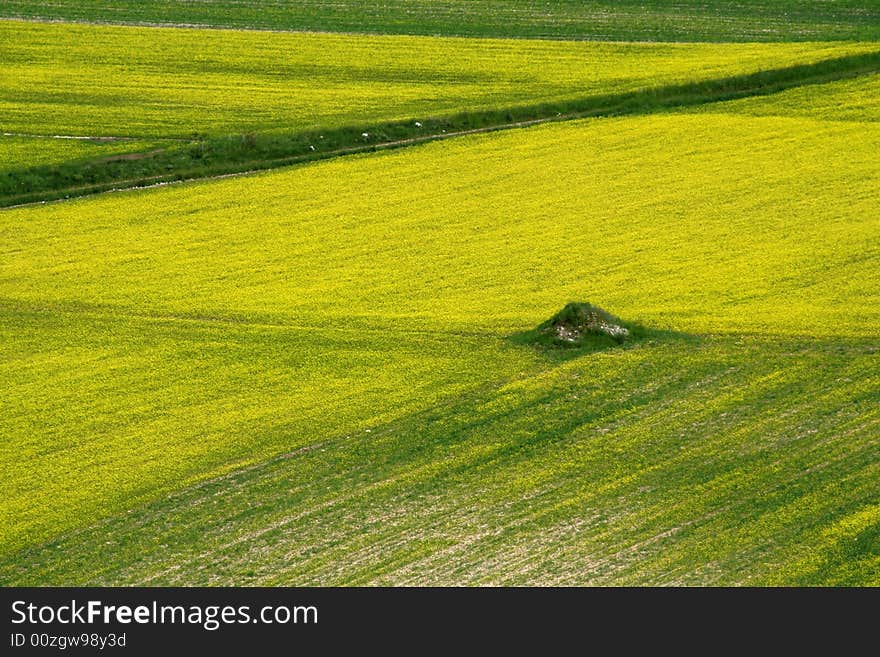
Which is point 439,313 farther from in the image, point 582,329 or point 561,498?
point 561,498

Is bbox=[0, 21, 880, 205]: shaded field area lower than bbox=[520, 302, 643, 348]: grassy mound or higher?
higher

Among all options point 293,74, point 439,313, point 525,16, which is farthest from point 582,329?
point 525,16

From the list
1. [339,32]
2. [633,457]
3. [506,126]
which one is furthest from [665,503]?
[339,32]

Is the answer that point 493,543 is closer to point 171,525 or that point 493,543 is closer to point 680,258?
point 171,525

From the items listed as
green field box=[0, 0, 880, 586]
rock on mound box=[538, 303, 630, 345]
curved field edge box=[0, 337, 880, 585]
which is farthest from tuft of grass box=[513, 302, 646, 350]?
curved field edge box=[0, 337, 880, 585]

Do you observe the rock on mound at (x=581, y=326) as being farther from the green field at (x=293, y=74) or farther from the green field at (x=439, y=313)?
the green field at (x=293, y=74)

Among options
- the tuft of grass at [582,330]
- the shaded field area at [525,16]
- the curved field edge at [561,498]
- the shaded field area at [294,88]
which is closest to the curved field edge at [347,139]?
the shaded field area at [294,88]

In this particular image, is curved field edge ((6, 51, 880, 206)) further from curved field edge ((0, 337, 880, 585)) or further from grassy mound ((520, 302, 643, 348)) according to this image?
curved field edge ((0, 337, 880, 585))
